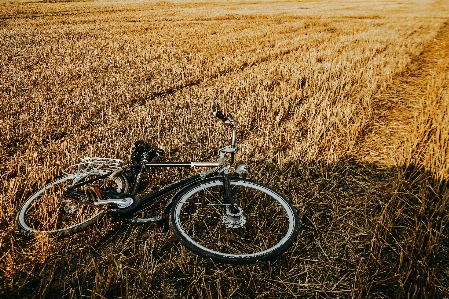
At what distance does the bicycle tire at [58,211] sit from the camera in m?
3.12

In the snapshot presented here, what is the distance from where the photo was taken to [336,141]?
16.9ft

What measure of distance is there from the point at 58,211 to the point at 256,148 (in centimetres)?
288

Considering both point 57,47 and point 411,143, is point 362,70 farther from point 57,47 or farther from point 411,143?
point 57,47

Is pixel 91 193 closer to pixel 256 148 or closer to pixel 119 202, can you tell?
pixel 119 202

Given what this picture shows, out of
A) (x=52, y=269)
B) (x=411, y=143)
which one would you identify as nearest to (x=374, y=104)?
(x=411, y=143)

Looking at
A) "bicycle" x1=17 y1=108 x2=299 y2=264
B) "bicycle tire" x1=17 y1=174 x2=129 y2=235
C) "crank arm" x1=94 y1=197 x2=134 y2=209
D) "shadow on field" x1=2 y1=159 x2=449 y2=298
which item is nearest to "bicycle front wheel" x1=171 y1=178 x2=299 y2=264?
"bicycle" x1=17 y1=108 x2=299 y2=264

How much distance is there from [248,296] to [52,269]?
1.72 m

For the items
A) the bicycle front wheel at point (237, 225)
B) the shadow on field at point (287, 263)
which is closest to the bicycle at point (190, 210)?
the bicycle front wheel at point (237, 225)

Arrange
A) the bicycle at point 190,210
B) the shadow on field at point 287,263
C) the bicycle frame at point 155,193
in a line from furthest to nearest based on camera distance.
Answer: the bicycle frame at point 155,193 → the bicycle at point 190,210 → the shadow on field at point 287,263

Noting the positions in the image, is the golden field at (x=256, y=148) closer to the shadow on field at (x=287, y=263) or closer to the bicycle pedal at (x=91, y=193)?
the shadow on field at (x=287, y=263)

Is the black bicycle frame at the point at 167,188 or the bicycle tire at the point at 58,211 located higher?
the black bicycle frame at the point at 167,188

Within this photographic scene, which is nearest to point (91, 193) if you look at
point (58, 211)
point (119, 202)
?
point (119, 202)

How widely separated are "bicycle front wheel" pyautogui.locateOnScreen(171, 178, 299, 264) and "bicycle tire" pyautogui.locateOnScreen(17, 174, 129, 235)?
0.82m

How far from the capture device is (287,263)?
118 inches
